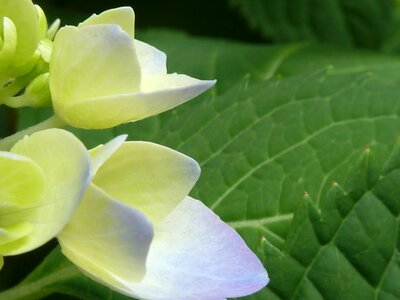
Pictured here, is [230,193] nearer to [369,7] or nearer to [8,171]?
[8,171]

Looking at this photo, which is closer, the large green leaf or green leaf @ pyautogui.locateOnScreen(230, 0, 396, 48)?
the large green leaf

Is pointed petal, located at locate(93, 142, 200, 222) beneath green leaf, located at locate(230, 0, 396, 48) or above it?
above

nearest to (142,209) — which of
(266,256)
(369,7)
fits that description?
(266,256)

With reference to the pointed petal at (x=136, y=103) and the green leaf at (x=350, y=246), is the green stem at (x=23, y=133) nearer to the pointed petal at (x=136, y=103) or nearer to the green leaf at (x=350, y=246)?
the pointed petal at (x=136, y=103)

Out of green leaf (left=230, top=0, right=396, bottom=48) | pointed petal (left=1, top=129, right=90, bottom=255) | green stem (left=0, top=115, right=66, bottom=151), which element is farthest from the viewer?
green leaf (left=230, top=0, right=396, bottom=48)

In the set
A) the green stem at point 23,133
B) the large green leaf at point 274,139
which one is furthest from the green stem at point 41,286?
the green stem at point 23,133

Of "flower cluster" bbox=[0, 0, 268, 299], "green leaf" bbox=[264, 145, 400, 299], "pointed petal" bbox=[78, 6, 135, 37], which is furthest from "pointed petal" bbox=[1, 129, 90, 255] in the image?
"green leaf" bbox=[264, 145, 400, 299]

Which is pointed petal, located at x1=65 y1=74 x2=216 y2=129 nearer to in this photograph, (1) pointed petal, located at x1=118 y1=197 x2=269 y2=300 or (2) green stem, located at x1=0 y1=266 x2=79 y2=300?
(1) pointed petal, located at x1=118 y1=197 x2=269 y2=300
